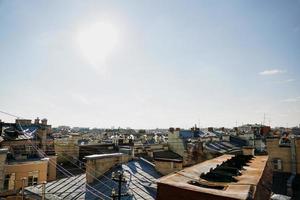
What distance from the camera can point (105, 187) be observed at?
17359mm

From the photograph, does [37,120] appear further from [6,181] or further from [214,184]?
[214,184]

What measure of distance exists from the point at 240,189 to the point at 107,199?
8889mm

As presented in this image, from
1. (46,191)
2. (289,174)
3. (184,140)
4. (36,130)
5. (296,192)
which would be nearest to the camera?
(46,191)

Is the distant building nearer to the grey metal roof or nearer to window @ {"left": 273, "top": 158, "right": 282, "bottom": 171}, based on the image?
the grey metal roof

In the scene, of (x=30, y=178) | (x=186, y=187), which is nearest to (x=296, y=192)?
(x=186, y=187)

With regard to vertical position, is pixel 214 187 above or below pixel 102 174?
above

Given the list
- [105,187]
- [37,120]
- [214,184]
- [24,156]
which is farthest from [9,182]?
[214,184]

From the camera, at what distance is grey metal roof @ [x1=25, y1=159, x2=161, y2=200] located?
16.2 meters

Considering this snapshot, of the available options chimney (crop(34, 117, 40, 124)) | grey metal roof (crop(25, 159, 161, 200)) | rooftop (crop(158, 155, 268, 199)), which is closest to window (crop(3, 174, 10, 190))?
grey metal roof (crop(25, 159, 161, 200))

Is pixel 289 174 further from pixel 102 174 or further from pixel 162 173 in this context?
pixel 102 174

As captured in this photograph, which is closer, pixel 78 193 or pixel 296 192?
pixel 78 193

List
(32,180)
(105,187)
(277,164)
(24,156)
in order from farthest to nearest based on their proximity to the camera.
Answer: (24,156), (277,164), (32,180), (105,187)

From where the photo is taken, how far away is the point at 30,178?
30516 mm

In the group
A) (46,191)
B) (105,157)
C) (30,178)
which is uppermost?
(105,157)
